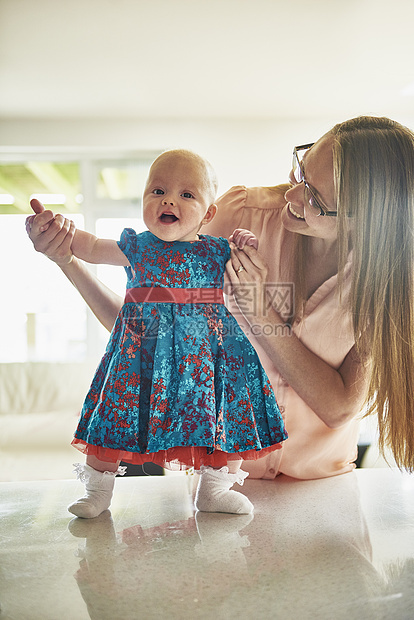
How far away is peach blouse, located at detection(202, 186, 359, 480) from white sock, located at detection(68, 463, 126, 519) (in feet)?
0.82

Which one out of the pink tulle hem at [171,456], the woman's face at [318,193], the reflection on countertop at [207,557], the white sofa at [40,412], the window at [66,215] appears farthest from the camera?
the window at [66,215]

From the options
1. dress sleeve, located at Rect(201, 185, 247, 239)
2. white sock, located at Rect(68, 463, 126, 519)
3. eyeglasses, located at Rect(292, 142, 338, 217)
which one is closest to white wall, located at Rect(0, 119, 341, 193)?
dress sleeve, located at Rect(201, 185, 247, 239)

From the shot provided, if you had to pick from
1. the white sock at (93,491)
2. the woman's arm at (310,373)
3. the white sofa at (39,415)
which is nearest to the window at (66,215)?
the white sofa at (39,415)

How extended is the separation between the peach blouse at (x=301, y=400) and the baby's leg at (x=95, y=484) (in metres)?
0.25

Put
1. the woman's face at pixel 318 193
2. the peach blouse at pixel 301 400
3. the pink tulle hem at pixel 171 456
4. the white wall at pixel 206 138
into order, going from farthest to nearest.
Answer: the white wall at pixel 206 138 → the peach blouse at pixel 301 400 → the woman's face at pixel 318 193 → the pink tulle hem at pixel 171 456

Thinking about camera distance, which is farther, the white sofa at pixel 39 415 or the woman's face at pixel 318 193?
the white sofa at pixel 39 415

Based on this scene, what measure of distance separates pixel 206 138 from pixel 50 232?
526 centimetres

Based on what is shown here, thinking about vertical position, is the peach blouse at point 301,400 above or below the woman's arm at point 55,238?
below

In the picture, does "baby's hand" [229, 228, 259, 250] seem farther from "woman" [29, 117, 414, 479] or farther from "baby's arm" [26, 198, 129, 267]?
"baby's arm" [26, 198, 129, 267]

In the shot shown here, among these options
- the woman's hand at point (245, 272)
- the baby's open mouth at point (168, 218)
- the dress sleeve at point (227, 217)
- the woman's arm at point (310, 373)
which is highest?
the dress sleeve at point (227, 217)

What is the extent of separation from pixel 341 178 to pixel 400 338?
0.21m

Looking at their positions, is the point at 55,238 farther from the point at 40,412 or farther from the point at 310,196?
the point at 40,412

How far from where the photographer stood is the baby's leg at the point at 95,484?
681mm

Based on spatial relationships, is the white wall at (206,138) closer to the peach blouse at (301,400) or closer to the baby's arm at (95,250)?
the peach blouse at (301,400)
